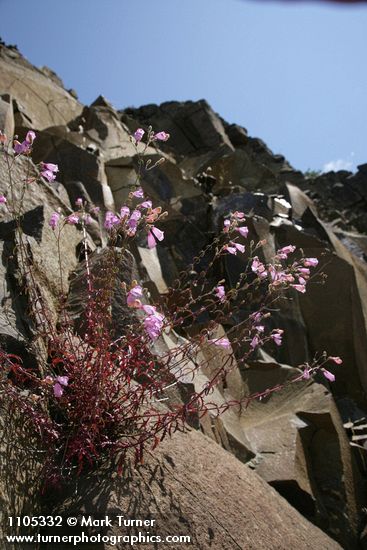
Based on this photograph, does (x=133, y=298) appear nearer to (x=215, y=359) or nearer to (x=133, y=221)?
(x=133, y=221)

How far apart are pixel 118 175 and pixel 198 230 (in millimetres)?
1797

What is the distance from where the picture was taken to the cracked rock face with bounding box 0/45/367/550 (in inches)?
120

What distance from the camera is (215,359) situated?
588cm

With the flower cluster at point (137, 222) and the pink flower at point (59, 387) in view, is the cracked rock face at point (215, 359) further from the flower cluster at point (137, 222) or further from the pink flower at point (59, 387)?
the flower cluster at point (137, 222)

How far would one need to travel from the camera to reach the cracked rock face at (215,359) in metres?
3.04

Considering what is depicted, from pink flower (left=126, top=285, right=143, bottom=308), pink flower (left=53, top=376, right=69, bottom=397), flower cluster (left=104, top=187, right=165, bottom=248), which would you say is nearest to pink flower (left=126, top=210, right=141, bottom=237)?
flower cluster (left=104, top=187, right=165, bottom=248)

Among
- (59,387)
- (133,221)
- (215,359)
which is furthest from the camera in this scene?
(215,359)

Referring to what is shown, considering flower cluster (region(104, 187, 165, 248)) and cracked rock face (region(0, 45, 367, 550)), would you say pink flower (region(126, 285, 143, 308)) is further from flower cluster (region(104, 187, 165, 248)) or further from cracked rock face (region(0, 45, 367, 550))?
cracked rock face (region(0, 45, 367, 550))

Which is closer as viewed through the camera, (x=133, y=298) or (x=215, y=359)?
(x=133, y=298)

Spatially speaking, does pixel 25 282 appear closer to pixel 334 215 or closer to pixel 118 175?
pixel 118 175

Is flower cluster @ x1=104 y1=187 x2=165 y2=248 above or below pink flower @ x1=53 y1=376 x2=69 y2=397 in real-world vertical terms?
above

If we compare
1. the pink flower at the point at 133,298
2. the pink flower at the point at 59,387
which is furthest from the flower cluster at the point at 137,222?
the pink flower at the point at 59,387

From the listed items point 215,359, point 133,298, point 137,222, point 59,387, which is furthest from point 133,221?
point 215,359

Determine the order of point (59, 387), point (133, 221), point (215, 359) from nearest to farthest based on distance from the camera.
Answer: point (59, 387)
point (133, 221)
point (215, 359)
